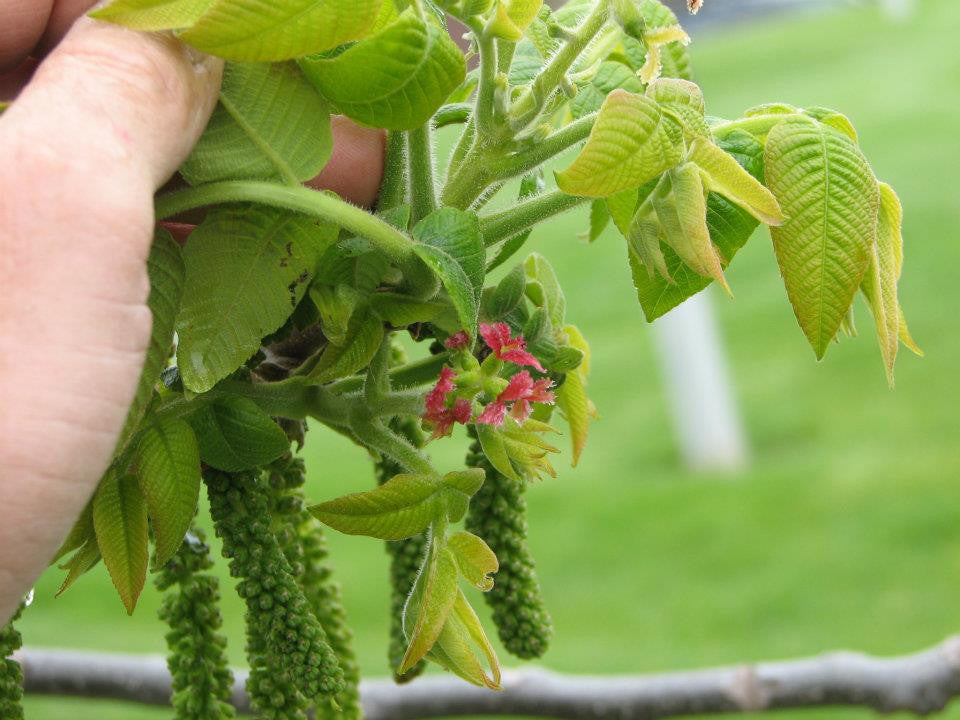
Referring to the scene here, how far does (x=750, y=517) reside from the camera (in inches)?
121

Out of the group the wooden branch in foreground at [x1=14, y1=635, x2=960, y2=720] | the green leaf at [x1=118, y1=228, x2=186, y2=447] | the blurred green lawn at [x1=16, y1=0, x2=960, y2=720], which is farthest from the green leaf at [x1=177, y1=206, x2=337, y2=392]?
the blurred green lawn at [x1=16, y1=0, x2=960, y2=720]

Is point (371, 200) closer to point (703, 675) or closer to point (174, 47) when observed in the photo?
point (174, 47)

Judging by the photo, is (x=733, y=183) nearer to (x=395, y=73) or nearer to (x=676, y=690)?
(x=395, y=73)

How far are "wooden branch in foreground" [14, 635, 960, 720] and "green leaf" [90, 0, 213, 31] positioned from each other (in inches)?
24.6

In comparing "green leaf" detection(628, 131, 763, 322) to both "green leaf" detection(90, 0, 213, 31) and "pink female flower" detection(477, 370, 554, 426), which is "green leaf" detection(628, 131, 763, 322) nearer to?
"pink female flower" detection(477, 370, 554, 426)

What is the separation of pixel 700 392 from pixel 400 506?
282 centimetres

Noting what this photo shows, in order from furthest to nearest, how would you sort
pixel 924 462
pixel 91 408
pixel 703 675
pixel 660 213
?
pixel 924 462 < pixel 703 675 < pixel 660 213 < pixel 91 408

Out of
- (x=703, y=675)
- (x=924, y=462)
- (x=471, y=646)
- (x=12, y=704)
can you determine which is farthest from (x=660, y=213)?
(x=924, y=462)

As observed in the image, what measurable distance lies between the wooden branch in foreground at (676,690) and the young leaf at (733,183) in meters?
0.59

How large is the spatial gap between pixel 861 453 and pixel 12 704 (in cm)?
300

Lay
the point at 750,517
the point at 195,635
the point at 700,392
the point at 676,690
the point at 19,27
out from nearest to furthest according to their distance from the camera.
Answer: the point at 19,27 < the point at 195,635 < the point at 676,690 < the point at 750,517 < the point at 700,392

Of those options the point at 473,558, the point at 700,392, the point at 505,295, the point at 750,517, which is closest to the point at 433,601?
the point at 473,558

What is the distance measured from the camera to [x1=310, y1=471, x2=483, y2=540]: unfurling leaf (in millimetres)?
450

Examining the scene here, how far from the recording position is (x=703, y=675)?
954mm
